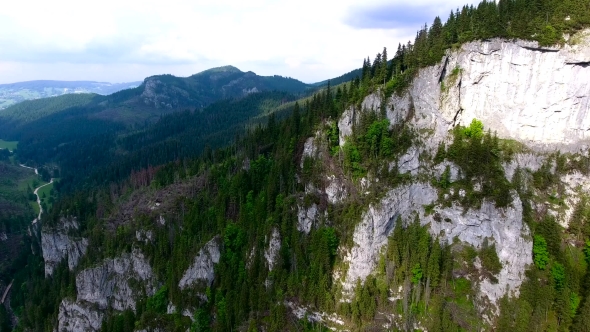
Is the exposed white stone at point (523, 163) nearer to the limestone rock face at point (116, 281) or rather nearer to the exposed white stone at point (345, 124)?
the exposed white stone at point (345, 124)

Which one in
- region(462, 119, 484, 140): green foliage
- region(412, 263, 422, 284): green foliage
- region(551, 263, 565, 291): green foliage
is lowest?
region(412, 263, 422, 284): green foliage

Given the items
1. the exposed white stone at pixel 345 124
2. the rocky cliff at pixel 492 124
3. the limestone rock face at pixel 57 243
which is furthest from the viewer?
the limestone rock face at pixel 57 243

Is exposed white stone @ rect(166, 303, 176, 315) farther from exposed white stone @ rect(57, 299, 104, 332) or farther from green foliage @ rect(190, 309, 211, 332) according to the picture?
exposed white stone @ rect(57, 299, 104, 332)

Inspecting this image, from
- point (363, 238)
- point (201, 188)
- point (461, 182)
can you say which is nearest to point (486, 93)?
point (461, 182)

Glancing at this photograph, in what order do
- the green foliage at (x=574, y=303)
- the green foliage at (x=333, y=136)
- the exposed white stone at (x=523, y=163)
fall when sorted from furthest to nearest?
the green foliage at (x=333, y=136) → the exposed white stone at (x=523, y=163) → the green foliage at (x=574, y=303)

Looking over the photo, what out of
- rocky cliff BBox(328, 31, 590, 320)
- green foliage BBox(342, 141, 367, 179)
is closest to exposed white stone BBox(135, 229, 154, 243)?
rocky cliff BBox(328, 31, 590, 320)

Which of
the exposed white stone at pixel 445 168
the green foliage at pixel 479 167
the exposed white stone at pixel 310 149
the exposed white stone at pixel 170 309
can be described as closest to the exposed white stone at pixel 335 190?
the exposed white stone at pixel 310 149

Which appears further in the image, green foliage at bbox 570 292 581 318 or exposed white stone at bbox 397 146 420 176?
exposed white stone at bbox 397 146 420 176
